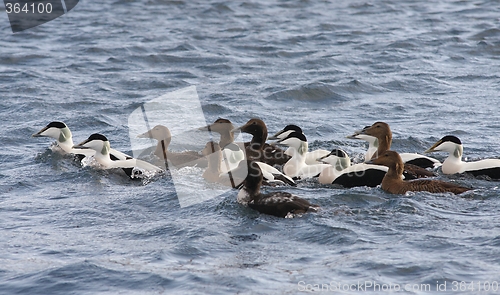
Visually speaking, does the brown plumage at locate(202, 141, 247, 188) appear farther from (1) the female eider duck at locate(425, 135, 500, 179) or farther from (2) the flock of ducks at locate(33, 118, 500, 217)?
(1) the female eider duck at locate(425, 135, 500, 179)

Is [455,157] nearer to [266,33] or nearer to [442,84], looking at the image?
[442,84]

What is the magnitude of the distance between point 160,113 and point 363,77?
202 inches

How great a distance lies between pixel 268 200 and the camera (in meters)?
8.81

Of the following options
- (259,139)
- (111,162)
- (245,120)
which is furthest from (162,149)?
(245,120)

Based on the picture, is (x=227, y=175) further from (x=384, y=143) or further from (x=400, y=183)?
(x=384, y=143)

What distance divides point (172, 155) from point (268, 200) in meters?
3.14

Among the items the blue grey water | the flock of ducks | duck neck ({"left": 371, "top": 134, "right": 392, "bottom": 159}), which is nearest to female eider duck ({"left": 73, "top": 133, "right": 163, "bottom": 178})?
the flock of ducks

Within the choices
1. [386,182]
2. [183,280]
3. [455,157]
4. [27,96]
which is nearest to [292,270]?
[183,280]

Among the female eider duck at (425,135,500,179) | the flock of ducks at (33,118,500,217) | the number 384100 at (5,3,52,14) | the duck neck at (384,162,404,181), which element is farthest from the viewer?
the number 384100 at (5,3,52,14)

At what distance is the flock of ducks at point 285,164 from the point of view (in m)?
9.16

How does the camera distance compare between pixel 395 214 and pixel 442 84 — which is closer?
pixel 395 214

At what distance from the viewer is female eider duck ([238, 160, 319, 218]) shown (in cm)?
862

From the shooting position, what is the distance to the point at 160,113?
1518 cm

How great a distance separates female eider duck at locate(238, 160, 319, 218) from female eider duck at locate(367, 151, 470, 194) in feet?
4.54
